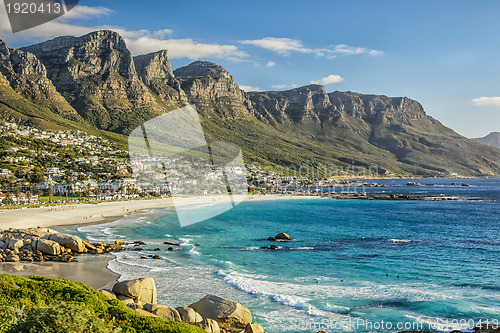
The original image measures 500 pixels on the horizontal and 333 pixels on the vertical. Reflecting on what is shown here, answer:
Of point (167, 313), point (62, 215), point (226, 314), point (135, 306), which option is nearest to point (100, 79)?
point (62, 215)

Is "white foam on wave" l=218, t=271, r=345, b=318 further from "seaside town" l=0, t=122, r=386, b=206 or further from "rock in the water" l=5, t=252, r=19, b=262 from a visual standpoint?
"seaside town" l=0, t=122, r=386, b=206

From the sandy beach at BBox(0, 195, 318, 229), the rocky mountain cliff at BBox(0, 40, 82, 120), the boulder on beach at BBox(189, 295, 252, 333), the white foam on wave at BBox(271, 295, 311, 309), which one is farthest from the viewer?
the rocky mountain cliff at BBox(0, 40, 82, 120)

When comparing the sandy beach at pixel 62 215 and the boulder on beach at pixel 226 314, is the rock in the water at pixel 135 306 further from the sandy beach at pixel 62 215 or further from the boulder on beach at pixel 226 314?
the sandy beach at pixel 62 215

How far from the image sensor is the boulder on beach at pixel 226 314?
16.3 m

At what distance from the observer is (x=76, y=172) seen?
105812 mm

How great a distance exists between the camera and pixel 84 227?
49.5m

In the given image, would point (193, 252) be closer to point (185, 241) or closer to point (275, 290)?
point (185, 241)

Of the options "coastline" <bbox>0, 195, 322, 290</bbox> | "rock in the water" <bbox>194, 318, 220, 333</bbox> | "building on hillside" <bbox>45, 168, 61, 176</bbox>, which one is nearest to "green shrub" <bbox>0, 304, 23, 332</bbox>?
"rock in the water" <bbox>194, 318, 220, 333</bbox>

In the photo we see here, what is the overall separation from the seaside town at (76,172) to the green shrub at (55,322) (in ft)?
244

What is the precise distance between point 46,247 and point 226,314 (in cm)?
2196

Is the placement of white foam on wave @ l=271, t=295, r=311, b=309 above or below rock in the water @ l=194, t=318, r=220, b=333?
below

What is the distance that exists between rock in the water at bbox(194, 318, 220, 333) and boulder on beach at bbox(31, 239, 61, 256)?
2165 centimetres

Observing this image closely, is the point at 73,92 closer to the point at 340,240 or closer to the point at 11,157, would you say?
the point at 11,157

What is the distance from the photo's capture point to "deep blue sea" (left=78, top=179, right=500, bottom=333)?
62.4 feet
